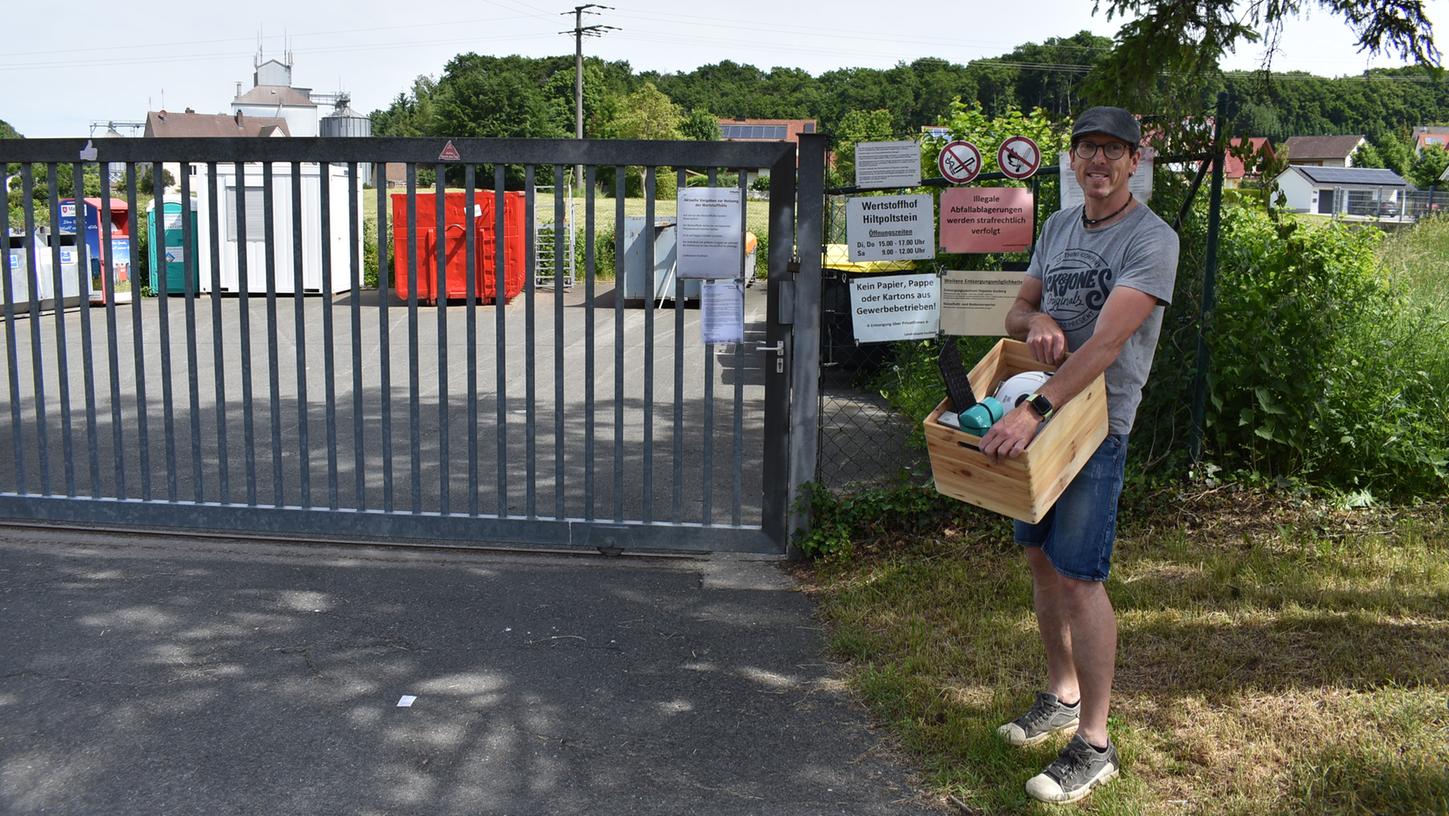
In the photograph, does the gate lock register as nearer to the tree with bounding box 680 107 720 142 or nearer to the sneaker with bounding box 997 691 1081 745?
the sneaker with bounding box 997 691 1081 745

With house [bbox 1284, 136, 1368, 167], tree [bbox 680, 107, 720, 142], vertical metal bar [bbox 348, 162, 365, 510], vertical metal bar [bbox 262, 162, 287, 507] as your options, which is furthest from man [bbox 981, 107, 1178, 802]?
house [bbox 1284, 136, 1368, 167]

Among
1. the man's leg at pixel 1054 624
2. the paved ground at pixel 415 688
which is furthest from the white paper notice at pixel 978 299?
the man's leg at pixel 1054 624

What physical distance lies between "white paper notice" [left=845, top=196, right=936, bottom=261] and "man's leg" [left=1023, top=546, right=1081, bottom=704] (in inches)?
90.2

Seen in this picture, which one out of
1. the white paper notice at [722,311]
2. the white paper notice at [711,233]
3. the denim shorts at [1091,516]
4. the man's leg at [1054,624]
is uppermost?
the white paper notice at [711,233]

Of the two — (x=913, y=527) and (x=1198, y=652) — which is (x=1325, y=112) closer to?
(x=913, y=527)

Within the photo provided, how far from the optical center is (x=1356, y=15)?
6.12 meters

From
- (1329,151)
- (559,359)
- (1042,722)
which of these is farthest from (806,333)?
(1329,151)

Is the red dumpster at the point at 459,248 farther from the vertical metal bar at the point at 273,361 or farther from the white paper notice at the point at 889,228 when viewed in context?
the white paper notice at the point at 889,228

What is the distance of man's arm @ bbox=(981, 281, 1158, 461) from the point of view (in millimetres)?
3199

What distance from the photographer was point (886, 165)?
561cm

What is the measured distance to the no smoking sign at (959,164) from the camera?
568 cm

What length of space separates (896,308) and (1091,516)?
7.91 feet

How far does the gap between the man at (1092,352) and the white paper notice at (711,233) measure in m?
2.09

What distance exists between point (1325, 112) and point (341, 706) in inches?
308
